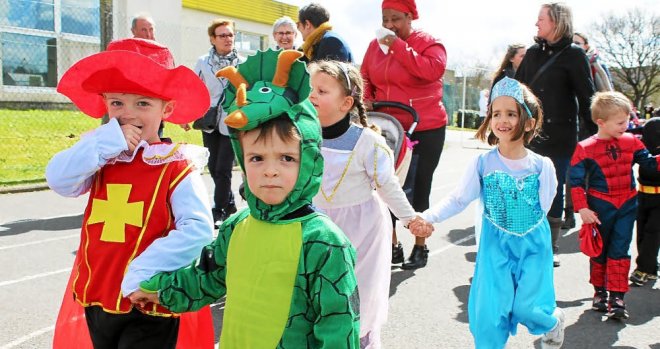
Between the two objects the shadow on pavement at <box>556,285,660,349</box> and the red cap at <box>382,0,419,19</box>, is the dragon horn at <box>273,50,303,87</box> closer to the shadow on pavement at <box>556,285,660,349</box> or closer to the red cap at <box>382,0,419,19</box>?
the shadow on pavement at <box>556,285,660,349</box>

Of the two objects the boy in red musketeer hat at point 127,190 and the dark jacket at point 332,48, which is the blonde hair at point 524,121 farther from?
the boy in red musketeer hat at point 127,190

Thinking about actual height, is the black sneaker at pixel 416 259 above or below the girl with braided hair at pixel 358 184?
below

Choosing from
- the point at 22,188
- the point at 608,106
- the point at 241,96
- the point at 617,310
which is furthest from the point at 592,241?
the point at 22,188

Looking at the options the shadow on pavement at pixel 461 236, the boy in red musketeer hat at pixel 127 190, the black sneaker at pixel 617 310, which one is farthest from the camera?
the shadow on pavement at pixel 461 236

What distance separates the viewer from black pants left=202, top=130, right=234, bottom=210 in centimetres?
689

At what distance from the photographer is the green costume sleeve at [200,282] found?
212cm

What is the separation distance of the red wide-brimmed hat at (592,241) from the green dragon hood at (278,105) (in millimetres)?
3268

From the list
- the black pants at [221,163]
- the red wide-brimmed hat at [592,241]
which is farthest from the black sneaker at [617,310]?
the black pants at [221,163]

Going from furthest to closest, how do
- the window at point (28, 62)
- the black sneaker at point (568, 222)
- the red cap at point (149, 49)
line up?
the window at point (28, 62) < the black sneaker at point (568, 222) < the red cap at point (149, 49)

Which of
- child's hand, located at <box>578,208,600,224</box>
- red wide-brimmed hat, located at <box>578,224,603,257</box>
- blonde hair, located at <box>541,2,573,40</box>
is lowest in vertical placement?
Answer: red wide-brimmed hat, located at <box>578,224,603,257</box>

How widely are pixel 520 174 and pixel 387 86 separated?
Answer: 190 cm

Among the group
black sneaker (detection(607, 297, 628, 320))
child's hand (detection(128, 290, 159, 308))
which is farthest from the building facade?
child's hand (detection(128, 290, 159, 308))

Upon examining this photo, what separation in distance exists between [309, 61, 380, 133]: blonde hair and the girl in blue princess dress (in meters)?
0.69

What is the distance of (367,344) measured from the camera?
3.31 metres
